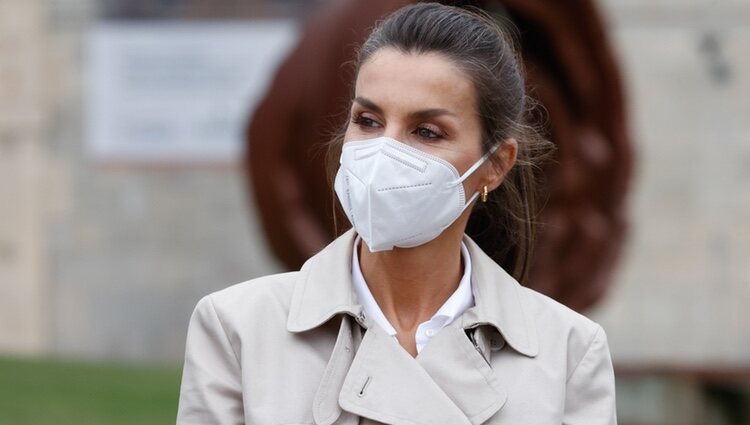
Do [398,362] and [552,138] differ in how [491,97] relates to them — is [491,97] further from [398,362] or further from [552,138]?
[552,138]

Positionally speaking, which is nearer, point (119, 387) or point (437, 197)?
point (437, 197)

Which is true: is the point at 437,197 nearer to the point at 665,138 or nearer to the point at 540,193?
the point at 540,193

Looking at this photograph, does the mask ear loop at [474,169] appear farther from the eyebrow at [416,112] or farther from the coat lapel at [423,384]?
the coat lapel at [423,384]

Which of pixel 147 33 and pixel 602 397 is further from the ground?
pixel 602 397

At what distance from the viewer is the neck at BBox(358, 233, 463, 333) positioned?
271 centimetres

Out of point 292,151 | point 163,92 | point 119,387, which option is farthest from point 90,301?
point 292,151

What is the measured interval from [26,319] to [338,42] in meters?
6.08

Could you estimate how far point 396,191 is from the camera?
266 centimetres

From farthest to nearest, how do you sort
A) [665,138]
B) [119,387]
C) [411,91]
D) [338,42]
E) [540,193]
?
1. [665,138]
2. [119,387]
3. [338,42]
4. [540,193]
5. [411,91]

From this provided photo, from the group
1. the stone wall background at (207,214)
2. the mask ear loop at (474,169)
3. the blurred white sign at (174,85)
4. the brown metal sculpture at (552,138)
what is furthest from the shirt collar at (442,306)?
the blurred white sign at (174,85)

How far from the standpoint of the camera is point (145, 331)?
1205cm

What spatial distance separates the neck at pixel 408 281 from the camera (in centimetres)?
271

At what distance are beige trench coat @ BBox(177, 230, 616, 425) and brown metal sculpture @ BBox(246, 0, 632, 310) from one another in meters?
3.92

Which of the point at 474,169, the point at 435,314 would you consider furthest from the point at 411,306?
the point at 474,169
